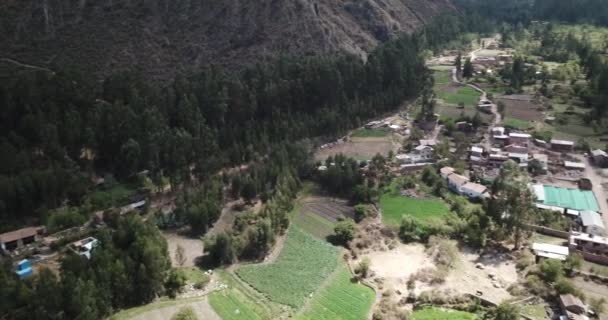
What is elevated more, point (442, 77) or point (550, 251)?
point (442, 77)

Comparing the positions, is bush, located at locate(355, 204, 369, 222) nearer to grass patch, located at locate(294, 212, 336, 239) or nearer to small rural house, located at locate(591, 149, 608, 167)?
grass patch, located at locate(294, 212, 336, 239)

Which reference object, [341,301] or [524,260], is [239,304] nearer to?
[341,301]

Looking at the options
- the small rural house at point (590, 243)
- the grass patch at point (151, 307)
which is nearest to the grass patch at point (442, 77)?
the small rural house at point (590, 243)

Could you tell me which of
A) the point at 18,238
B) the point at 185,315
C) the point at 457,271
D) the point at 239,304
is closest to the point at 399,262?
the point at 457,271

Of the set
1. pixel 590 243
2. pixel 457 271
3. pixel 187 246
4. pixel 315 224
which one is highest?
pixel 187 246

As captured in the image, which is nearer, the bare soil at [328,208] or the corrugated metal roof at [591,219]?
the corrugated metal roof at [591,219]

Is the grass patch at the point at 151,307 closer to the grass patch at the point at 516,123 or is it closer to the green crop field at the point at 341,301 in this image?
the green crop field at the point at 341,301

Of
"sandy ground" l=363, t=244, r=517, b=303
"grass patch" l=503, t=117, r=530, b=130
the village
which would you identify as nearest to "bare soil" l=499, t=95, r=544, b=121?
the village
